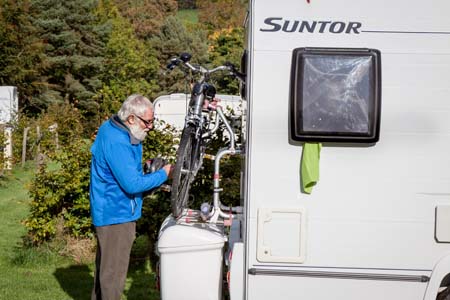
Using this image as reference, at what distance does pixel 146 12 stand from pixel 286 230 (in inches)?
2067

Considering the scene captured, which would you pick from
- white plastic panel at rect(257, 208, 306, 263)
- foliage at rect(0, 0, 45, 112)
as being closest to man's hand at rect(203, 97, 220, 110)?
white plastic panel at rect(257, 208, 306, 263)

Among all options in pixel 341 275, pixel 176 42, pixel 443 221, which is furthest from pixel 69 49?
pixel 443 221

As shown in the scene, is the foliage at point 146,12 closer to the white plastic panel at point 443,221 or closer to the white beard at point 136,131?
the white beard at point 136,131

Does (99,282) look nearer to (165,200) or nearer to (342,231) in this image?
(342,231)

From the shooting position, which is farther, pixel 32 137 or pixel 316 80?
pixel 32 137

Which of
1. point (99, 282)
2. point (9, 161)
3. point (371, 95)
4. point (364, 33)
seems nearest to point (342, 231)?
point (371, 95)

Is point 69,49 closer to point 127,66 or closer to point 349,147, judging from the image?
point 127,66

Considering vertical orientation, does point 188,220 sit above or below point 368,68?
below

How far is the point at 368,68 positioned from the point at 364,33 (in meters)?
0.24

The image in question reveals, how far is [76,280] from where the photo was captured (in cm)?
711

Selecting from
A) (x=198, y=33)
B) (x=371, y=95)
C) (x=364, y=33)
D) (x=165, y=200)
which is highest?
(x=198, y=33)

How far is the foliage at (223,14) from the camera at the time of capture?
59.2m

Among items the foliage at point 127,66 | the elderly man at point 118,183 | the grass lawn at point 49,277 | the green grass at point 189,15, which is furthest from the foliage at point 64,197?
the green grass at point 189,15

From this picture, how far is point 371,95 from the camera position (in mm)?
4336
